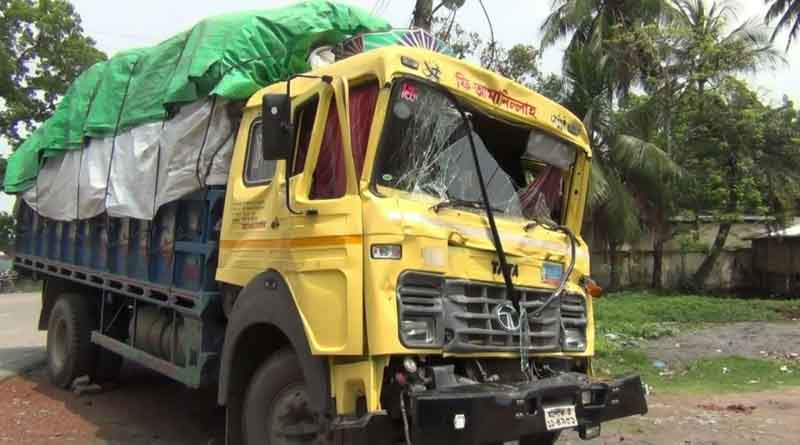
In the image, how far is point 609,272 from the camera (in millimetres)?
22328

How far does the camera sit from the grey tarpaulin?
5.61 m

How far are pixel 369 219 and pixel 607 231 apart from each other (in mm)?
16458

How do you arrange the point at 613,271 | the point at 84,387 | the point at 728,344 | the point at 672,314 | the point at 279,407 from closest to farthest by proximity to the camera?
the point at 279,407, the point at 84,387, the point at 728,344, the point at 672,314, the point at 613,271

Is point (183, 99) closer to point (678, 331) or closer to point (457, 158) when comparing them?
point (457, 158)

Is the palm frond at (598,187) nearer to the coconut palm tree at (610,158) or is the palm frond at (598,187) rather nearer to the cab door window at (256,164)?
the coconut palm tree at (610,158)

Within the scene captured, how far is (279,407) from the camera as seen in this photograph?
4457 millimetres

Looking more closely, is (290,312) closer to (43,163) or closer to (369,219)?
(369,219)

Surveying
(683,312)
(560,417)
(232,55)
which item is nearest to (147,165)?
(232,55)

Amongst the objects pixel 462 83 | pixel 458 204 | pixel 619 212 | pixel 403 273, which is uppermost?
Result: pixel 619 212

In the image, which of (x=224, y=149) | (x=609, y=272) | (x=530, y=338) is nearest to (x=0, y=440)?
(x=224, y=149)

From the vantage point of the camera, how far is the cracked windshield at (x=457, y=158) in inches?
166

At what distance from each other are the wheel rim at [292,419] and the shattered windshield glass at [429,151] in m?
1.34

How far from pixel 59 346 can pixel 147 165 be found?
130 inches

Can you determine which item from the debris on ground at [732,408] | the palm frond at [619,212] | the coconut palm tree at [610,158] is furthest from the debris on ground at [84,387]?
the palm frond at [619,212]
